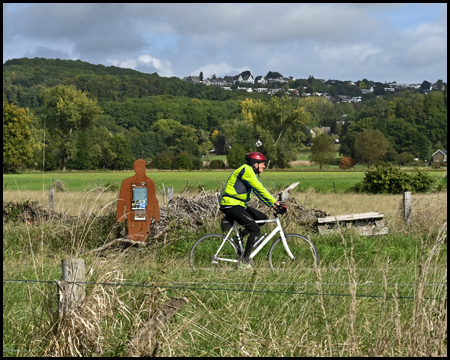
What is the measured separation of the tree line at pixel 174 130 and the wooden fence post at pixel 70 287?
1814 inches

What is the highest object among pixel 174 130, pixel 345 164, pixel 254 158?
pixel 174 130

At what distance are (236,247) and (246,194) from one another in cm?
87

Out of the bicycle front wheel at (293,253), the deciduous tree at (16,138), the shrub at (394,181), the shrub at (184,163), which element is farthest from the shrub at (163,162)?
the bicycle front wheel at (293,253)

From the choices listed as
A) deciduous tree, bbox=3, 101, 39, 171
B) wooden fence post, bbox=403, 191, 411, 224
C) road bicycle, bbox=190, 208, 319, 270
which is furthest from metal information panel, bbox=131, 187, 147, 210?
deciduous tree, bbox=3, 101, 39, 171

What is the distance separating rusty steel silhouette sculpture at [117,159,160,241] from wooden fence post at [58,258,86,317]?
19.3ft

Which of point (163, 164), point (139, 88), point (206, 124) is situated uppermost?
point (139, 88)

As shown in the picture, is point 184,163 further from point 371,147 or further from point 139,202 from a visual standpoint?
point 139,202

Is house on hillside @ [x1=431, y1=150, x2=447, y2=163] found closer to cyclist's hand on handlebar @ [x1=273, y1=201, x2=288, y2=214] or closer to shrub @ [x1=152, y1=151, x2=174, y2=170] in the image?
shrub @ [x1=152, y1=151, x2=174, y2=170]

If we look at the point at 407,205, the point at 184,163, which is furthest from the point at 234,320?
the point at 184,163

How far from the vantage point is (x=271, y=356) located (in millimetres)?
4090

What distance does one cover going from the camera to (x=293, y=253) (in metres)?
8.71

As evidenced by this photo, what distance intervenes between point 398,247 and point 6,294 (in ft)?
23.6

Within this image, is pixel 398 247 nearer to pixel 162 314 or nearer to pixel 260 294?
pixel 260 294

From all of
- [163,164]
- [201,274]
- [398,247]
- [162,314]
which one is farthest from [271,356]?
[163,164]
